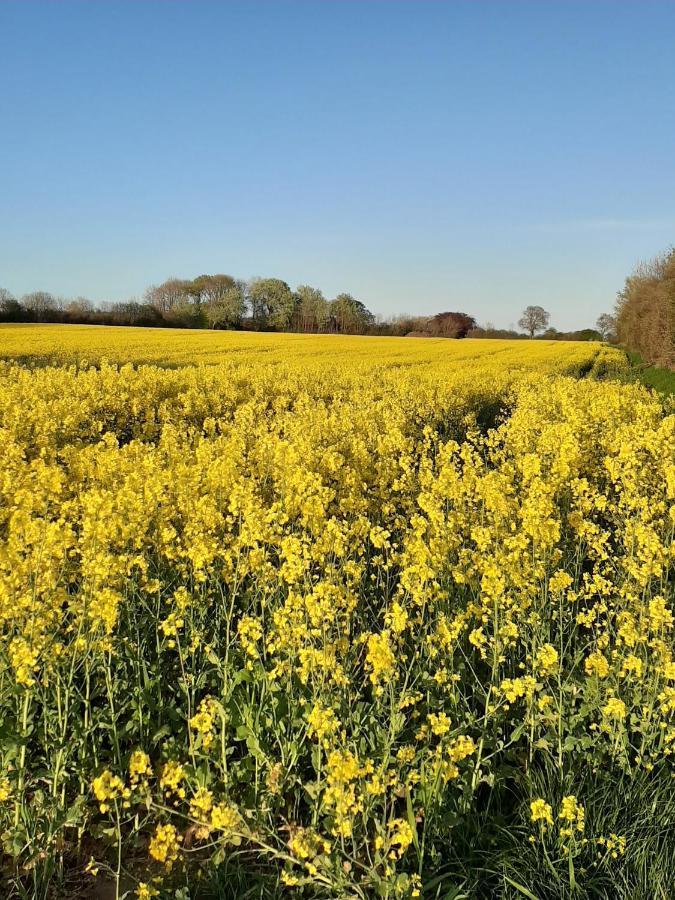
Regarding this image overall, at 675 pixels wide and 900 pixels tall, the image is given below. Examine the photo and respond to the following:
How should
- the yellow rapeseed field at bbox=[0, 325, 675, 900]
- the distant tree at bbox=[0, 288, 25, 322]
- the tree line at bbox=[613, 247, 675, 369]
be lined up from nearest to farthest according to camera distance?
the yellow rapeseed field at bbox=[0, 325, 675, 900] → the tree line at bbox=[613, 247, 675, 369] → the distant tree at bbox=[0, 288, 25, 322]

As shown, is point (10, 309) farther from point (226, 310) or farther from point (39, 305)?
point (226, 310)

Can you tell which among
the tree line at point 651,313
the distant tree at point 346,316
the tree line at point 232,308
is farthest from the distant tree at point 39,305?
the tree line at point 651,313

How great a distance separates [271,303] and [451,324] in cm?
2101

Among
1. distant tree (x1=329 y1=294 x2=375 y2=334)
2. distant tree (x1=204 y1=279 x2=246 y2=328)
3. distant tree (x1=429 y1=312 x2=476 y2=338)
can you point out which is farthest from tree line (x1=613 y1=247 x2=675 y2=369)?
distant tree (x1=204 y1=279 x2=246 y2=328)

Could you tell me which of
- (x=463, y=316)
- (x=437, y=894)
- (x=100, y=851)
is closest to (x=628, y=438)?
(x=437, y=894)

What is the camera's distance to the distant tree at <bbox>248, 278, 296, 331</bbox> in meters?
65.0

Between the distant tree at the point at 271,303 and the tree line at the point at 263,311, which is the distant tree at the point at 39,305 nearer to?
the tree line at the point at 263,311

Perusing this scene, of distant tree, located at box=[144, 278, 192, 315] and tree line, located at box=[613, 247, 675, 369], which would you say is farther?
distant tree, located at box=[144, 278, 192, 315]

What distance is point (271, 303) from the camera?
2621 inches

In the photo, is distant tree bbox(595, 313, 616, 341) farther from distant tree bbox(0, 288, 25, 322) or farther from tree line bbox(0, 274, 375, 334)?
distant tree bbox(0, 288, 25, 322)

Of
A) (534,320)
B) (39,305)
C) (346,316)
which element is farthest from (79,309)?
(534,320)

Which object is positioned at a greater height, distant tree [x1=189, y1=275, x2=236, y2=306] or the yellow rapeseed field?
distant tree [x1=189, y1=275, x2=236, y2=306]

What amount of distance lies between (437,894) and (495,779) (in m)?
0.68

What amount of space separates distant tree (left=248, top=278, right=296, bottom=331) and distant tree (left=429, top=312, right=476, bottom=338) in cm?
1670
